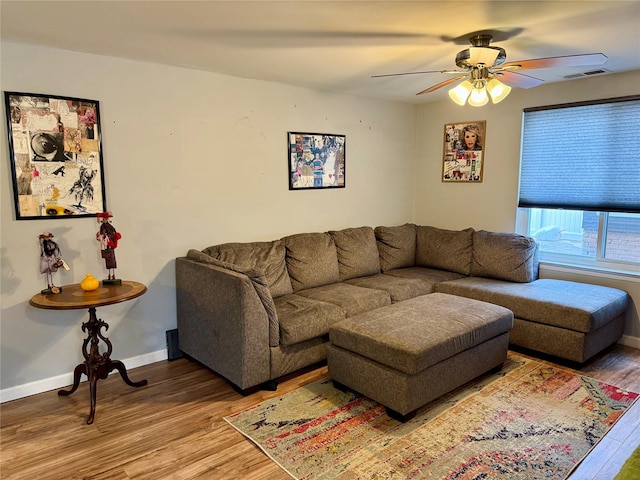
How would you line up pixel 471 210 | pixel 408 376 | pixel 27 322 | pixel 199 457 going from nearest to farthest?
pixel 199 457 < pixel 408 376 < pixel 27 322 < pixel 471 210

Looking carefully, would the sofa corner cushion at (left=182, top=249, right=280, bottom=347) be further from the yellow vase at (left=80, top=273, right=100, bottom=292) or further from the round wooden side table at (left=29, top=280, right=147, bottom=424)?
the yellow vase at (left=80, top=273, right=100, bottom=292)

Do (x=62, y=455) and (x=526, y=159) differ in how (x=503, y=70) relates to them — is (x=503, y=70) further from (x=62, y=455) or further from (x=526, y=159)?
(x=62, y=455)

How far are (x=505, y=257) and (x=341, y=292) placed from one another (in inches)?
64.0

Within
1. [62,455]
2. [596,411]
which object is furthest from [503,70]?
[62,455]

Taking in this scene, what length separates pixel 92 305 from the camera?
246cm

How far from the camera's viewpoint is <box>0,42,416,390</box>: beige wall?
280cm

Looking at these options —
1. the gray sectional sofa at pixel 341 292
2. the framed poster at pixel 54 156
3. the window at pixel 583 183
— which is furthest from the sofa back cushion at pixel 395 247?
the framed poster at pixel 54 156

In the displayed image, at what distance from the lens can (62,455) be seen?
227cm

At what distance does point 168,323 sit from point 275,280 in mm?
923

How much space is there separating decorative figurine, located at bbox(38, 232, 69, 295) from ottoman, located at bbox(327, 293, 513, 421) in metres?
1.79

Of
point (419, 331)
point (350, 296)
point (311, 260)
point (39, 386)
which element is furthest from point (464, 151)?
point (39, 386)

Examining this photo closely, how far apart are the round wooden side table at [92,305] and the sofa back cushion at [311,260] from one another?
1.36m

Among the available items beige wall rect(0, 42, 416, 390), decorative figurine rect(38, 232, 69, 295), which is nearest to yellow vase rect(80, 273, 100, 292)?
decorative figurine rect(38, 232, 69, 295)

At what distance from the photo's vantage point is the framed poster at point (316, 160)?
161 inches
